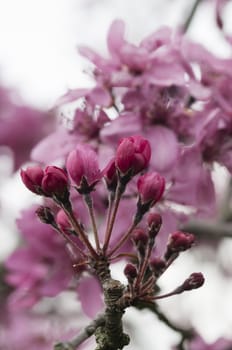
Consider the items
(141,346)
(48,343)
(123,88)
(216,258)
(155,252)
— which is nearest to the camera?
(155,252)

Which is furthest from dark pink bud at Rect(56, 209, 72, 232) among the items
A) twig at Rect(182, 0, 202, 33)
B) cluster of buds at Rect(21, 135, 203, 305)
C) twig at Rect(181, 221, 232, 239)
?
twig at Rect(182, 0, 202, 33)

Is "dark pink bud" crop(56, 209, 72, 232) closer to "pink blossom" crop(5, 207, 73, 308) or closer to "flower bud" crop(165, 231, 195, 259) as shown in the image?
"flower bud" crop(165, 231, 195, 259)

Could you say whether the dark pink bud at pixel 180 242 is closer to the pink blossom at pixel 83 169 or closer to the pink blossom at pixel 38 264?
the pink blossom at pixel 83 169

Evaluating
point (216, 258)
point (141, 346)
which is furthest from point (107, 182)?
point (216, 258)

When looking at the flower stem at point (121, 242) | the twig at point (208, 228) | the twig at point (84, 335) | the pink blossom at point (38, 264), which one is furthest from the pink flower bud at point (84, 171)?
the twig at point (208, 228)

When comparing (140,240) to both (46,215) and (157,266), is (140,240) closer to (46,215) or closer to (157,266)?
(157,266)

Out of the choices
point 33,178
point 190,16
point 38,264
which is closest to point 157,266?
point 33,178

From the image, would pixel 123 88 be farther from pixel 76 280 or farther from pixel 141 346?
pixel 141 346
